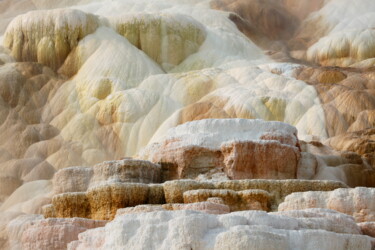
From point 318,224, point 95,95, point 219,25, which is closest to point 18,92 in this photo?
point 95,95

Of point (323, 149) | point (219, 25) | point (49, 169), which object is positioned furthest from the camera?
point (219, 25)

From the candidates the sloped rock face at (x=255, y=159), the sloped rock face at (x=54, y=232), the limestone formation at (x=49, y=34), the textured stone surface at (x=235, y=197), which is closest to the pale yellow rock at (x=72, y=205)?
the textured stone surface at (x=235, y=197)

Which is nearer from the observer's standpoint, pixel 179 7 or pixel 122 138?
pixel 122 138

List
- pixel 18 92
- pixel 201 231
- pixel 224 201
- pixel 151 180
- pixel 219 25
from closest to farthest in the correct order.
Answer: pixel 201 231 < pixel 224 201 < pixel 151 180 < pixel 18 92 < pixel 219 25

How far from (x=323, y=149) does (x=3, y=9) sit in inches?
794

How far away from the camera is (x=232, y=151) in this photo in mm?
16969

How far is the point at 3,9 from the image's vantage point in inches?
1476

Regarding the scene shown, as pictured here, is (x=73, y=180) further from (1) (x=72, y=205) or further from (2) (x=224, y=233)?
(2) (x=224, y=233)

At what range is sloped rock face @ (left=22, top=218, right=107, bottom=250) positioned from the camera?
1283 cm

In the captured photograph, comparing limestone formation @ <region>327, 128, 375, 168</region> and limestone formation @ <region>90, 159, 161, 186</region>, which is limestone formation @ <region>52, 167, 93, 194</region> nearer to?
limestone formation @ <region>90, 159, 161, 186</region>

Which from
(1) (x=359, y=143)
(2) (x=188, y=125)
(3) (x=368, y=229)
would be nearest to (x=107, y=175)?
(2) (x=188, y=125)

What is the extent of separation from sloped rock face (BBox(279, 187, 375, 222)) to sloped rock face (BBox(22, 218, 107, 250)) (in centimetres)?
284

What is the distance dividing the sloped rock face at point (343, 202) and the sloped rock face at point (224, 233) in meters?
1.96

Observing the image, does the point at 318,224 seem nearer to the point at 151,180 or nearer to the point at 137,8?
the point at 151,180
